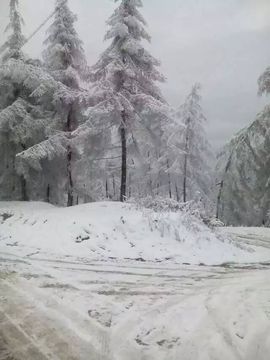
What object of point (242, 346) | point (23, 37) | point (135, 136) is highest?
point (23, 37)

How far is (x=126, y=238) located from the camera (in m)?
11.9

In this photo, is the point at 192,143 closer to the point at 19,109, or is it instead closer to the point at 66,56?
the point at 66,56

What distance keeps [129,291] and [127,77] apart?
609 inches

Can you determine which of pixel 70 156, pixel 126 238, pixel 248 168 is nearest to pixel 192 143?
pixel 248 168

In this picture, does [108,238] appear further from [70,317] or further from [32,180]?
[32,180]

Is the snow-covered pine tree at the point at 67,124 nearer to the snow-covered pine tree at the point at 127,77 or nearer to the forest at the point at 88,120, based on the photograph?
the forest at the point at 88,120

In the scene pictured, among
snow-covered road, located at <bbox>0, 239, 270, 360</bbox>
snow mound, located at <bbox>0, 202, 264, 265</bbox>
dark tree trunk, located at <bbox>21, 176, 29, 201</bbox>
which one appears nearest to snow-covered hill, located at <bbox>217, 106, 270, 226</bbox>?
snow mound, located at <bbox>0, 202, 264, 265</bbox>

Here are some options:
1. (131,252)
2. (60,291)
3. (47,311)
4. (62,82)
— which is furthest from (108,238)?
(62,82)

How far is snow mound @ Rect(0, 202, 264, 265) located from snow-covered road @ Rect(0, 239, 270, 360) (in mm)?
1544

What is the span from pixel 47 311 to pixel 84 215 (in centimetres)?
813

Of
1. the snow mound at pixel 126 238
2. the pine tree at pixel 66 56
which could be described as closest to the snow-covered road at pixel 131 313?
the snow mound at pixel 126 238

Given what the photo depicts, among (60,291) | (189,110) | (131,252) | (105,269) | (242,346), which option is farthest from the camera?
(189,110)

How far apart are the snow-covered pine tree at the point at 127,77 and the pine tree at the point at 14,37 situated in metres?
6.48

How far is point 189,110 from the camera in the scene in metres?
34.4
